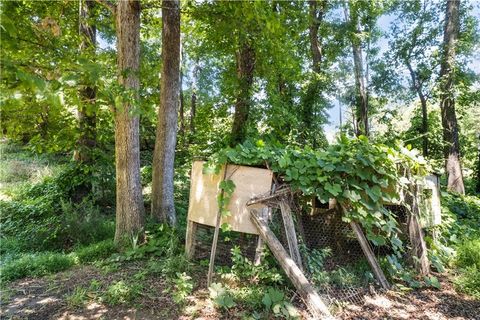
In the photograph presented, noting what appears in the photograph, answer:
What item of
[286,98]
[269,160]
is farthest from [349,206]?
[286,98]

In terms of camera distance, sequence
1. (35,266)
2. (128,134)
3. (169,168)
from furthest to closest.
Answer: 1. (169,168)
2. (128,134)
3. (35,266)

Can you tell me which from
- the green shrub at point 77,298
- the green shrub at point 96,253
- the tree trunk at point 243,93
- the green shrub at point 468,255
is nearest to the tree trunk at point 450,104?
the green shrub at point 468,255

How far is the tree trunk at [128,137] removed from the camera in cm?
441

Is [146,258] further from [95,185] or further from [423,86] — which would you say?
[423,86]

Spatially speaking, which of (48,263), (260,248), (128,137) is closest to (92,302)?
(48,263)

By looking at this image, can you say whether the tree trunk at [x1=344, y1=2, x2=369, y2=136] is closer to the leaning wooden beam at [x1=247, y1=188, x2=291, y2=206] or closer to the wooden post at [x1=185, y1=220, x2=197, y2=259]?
the leaning wooden beam at [x1=247, y1=188, x2=291, y2=206]

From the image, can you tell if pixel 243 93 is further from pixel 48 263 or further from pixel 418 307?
pixel 418 307

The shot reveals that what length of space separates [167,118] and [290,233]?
3.23 meters

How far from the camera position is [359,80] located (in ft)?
42.8

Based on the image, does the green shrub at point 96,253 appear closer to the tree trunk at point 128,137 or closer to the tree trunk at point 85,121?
the tree trunk at point 128,137

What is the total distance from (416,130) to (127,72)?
14.4m

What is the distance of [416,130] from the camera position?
14438 mm

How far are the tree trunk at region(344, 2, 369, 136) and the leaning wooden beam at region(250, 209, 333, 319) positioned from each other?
1047 centimetres

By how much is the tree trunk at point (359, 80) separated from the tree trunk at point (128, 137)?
1000 centimetres
